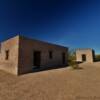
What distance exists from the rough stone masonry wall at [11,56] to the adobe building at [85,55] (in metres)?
18.5

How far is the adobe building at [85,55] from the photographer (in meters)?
26.3

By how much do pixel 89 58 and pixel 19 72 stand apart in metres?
19.2

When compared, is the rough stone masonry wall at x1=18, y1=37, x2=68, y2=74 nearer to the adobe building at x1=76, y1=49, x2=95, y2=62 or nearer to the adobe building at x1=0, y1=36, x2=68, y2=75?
the adobe building at x1=0, y1=36, x2=68, y2=75

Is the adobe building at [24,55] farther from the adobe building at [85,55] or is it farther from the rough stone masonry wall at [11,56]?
the adobe building at [85,55]

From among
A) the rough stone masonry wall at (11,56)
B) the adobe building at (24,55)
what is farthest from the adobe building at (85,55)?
the rough stone masonry wall at (11,56)

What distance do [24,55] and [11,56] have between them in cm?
166

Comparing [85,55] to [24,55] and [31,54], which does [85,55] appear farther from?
[24,55]

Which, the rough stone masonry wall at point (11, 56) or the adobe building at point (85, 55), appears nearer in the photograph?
the rough stone masonry wall at point (11, 56)

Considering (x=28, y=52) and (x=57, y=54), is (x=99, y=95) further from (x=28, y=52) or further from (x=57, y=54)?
(x=57, y=54)

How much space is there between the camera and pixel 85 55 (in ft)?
Result: 89.8

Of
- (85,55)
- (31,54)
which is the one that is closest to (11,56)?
(31,54)

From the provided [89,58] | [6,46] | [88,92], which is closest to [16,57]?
[6,46]

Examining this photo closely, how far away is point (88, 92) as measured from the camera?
611 cm

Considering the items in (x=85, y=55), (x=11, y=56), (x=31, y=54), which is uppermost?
(x=85, y=55)
